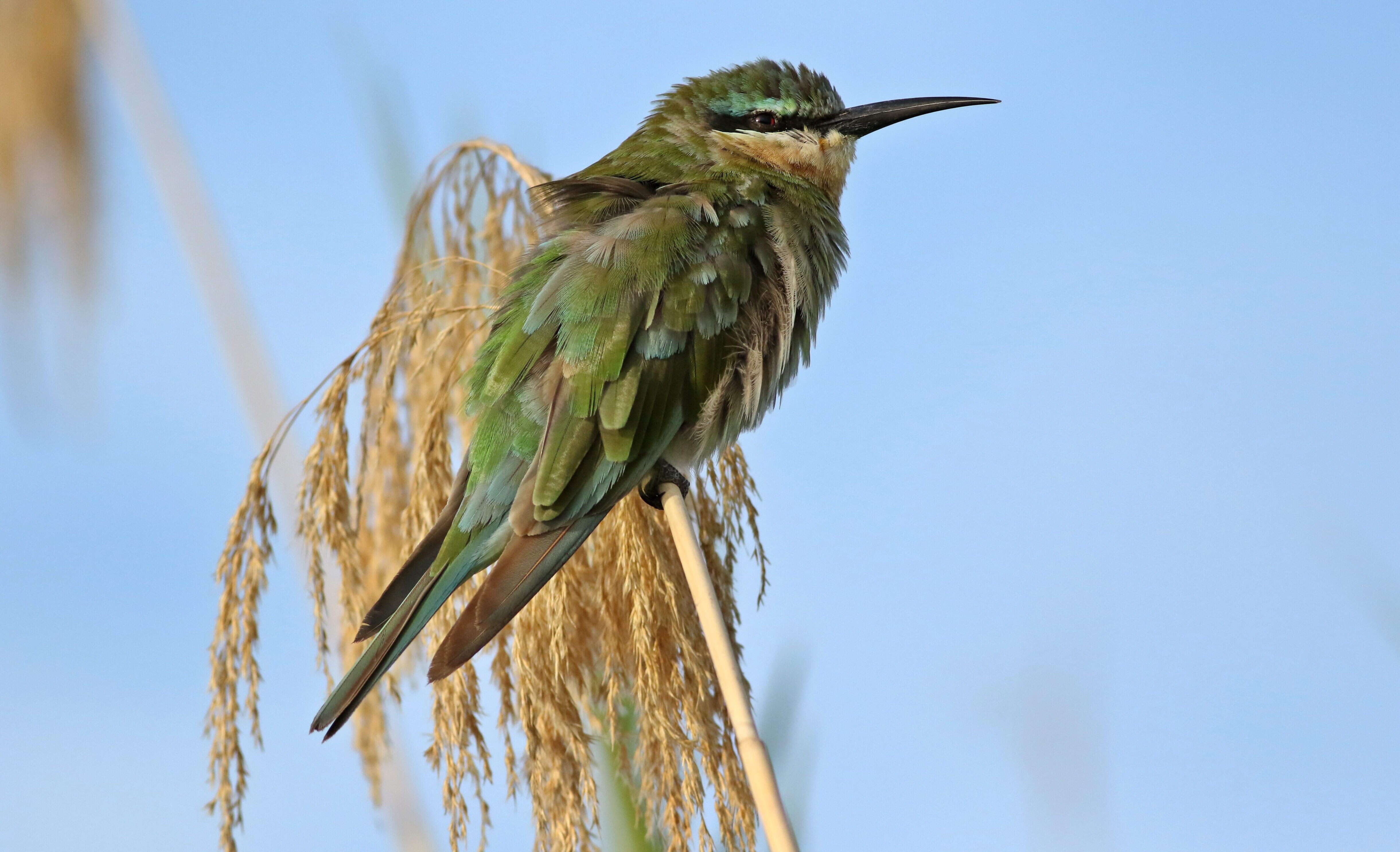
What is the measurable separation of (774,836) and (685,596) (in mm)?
572

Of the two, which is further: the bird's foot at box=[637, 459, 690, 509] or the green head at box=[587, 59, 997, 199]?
the green head at box=[587, 59, 997, 199]

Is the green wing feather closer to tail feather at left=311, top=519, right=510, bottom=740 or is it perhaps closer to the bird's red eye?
tail feather at left=311, top=519, right=510, bottom=740

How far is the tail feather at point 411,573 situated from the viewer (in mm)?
1696

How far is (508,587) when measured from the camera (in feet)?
5.41

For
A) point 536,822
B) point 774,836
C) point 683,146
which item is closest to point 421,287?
point 683,146

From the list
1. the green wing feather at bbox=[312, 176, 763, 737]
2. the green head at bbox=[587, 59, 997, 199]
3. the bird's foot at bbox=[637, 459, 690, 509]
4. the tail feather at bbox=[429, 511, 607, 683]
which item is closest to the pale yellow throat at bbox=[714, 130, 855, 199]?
the green head at bbox=[587, 59, 997, 199]

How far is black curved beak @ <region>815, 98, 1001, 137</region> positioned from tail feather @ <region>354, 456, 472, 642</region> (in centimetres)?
124

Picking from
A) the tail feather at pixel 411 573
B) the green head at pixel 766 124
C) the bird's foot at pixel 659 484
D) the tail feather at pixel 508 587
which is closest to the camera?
the tail feather at pixel 508 587

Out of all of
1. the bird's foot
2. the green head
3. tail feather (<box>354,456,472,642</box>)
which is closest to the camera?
tail feather (<box>354,456,472,642</box>)

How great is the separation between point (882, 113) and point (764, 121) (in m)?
0.27

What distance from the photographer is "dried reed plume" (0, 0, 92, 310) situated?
7.99ft

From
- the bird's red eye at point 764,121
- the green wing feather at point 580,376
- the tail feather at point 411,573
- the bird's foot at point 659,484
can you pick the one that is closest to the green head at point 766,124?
the bird's red eye at point 764,121

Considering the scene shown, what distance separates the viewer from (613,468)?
185 cm

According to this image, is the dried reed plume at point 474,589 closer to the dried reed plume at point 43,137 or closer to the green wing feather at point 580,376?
the green wing feather at point 580,376
